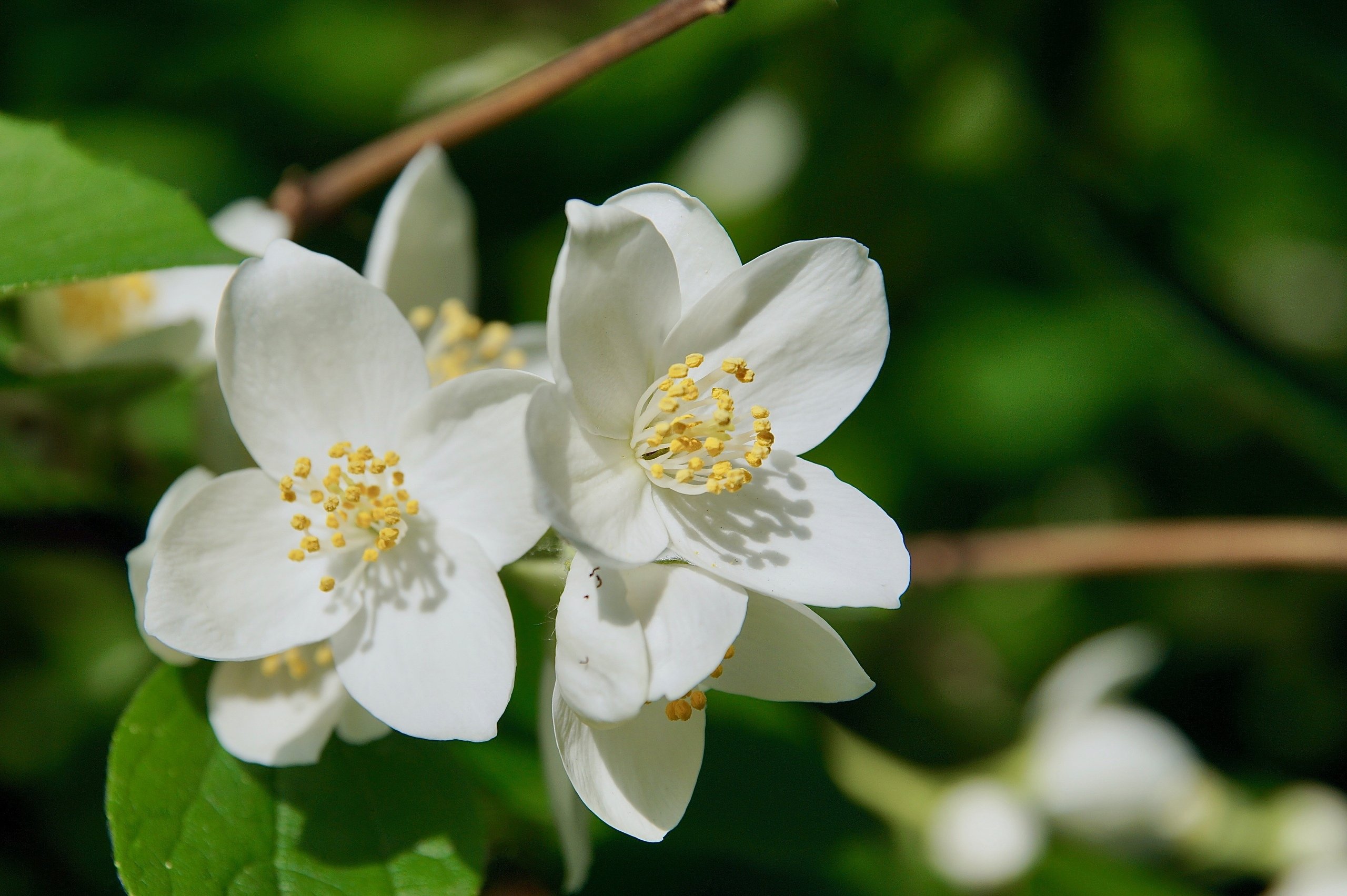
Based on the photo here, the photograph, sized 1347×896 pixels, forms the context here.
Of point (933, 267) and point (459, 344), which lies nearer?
point (459, 344)

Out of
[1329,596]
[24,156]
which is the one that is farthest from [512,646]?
[1329,596]

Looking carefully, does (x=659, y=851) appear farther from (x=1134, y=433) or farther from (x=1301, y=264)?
(x=1301, y=264)

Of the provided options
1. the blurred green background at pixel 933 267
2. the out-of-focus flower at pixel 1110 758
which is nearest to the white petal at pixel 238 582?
the blurred green background at pixel 933 267

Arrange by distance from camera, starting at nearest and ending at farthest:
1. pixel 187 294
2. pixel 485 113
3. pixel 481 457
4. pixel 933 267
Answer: pixel 481 457 → pixel 485 113 → pixel 187 294 → pixel 933 267

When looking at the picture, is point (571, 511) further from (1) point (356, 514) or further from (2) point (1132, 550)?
(2) point (1132, 550)

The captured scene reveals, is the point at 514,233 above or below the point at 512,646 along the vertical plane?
below

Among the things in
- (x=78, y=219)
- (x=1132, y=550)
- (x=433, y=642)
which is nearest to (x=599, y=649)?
(x=433, y=642)
